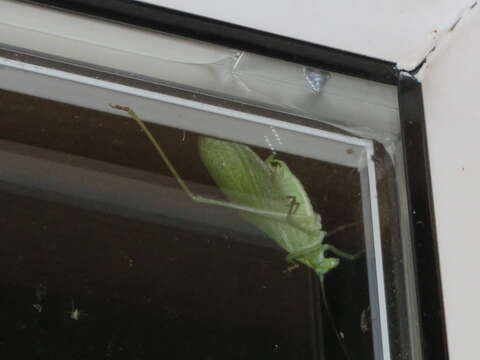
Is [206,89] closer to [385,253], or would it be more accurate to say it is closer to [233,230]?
[233,230]

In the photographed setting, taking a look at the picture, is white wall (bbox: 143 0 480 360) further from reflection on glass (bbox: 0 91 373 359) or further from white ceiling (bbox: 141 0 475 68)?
reflection on glass (bbox: 0 91 373 359)

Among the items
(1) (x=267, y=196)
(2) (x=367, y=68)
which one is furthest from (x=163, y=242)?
(2) (x=367, y=68)

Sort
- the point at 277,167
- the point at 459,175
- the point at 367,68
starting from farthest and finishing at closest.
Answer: the point at 277,167 → the point at 367,68 → the point at 459,175

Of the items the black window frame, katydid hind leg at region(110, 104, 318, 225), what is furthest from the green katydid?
the black window frame

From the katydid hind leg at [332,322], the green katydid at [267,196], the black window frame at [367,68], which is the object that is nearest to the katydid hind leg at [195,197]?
the green katydid at [267,196]

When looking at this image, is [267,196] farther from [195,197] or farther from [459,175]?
[459,175]

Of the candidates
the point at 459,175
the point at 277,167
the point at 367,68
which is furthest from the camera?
the point at 277,167

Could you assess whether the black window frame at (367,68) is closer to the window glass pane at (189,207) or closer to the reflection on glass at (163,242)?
the window glass pane at (189,207)
